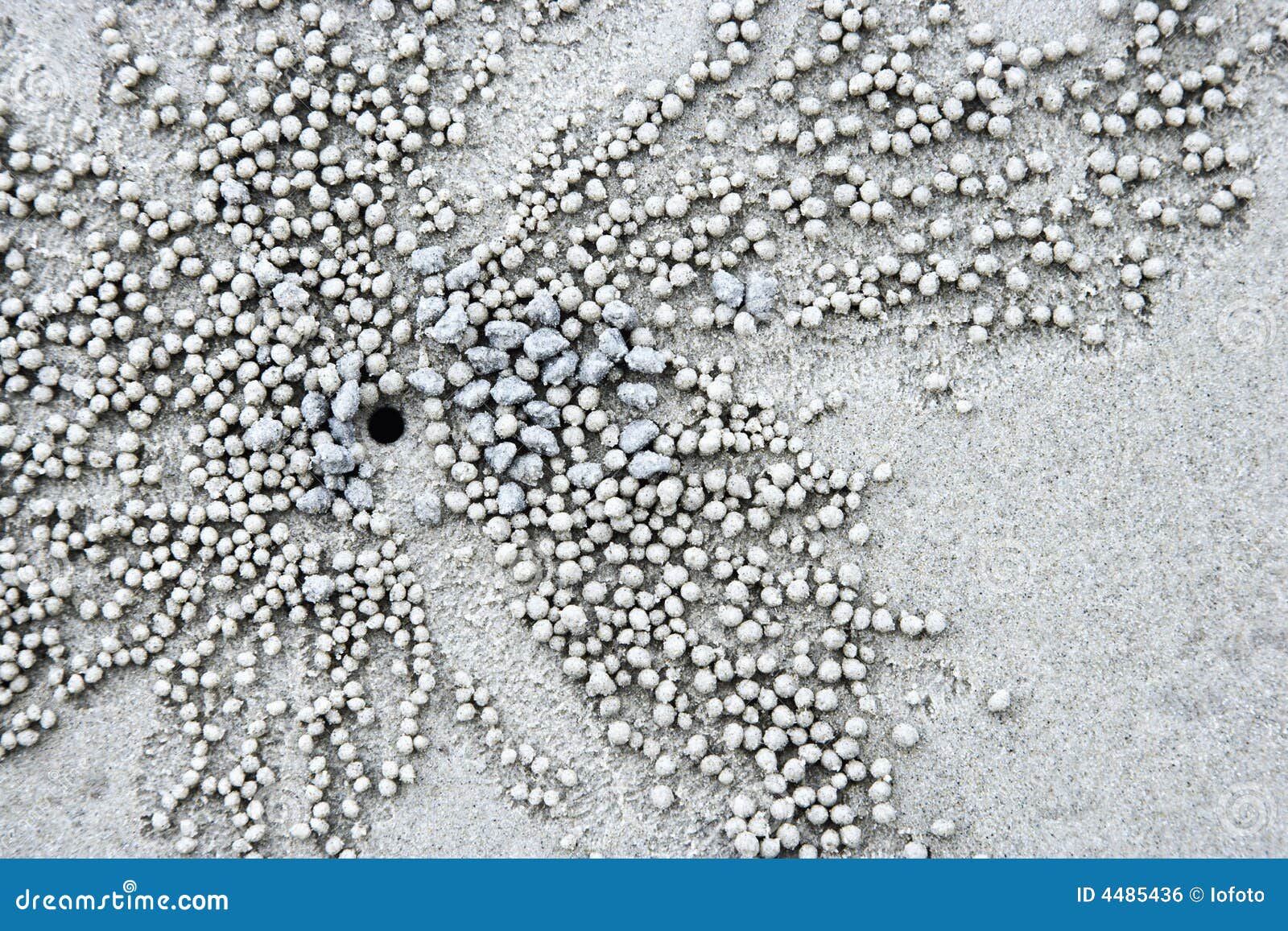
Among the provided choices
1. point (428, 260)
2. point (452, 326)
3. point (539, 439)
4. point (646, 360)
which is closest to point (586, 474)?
point (539, 439)

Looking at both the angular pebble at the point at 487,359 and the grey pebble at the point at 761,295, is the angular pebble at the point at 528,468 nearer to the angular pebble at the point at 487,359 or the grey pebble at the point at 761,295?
the angular pebble at the point at 487,359

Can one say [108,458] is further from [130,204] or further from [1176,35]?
[1176,35]

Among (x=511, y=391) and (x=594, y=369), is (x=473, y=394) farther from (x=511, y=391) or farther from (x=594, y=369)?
(x=594, y=369)

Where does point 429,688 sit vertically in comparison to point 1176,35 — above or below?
below

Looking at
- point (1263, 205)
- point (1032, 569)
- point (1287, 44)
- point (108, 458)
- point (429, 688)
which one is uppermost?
point (108, 458)

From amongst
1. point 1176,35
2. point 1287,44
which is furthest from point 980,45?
point 1287,44

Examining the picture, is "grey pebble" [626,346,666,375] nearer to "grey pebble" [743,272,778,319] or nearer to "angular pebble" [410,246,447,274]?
"grey pebble" [743,272,778,319]

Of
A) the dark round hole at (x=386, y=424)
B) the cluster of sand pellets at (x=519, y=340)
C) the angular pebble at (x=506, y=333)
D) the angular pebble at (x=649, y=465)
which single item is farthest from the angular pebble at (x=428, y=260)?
the angular pebble at (x=649, y=465)

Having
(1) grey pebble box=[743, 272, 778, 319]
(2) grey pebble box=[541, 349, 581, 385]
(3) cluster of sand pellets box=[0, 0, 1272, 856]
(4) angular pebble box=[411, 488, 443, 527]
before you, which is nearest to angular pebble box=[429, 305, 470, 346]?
(3) cluster of sand pellets box=[0, 0, 1272, 856]
